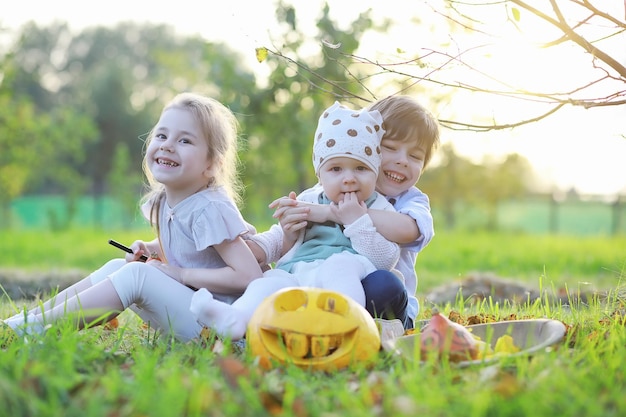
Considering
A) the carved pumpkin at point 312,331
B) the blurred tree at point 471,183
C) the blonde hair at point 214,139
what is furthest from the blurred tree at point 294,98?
the blurred tree at point 471,183

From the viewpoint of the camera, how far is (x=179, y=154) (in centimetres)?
333

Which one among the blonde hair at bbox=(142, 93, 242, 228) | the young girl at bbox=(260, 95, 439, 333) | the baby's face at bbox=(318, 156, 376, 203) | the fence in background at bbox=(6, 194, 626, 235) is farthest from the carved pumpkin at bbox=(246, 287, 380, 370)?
the fence in background at bbox=(6, 194, 626, 235)

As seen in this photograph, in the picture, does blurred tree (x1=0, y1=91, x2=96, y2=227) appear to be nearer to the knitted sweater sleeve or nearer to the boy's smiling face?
the boy's smiling face

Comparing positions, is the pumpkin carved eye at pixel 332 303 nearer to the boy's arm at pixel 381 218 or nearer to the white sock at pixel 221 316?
the white sock at pixel 221 316

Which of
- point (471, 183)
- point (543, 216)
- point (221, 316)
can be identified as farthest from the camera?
point (543, 216)

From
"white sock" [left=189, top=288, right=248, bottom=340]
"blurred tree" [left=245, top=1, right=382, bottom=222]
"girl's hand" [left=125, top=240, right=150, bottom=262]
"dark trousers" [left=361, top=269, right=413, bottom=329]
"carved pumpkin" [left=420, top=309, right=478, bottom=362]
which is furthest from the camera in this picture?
"blurred tree" [left=245, top=1, right=382, bottom=222]

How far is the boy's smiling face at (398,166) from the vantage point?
337 cm

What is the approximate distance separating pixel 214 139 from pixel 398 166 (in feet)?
2.77

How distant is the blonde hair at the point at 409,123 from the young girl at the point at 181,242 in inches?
29.3

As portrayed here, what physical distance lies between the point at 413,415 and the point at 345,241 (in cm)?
141

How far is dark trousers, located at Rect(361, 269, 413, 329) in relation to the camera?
9.91ft

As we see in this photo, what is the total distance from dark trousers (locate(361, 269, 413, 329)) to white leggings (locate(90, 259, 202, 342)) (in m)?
0.74

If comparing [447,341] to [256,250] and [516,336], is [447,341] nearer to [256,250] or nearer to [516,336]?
[516,336]

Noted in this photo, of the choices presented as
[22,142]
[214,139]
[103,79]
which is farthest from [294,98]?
[103,79]
